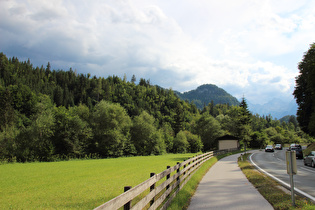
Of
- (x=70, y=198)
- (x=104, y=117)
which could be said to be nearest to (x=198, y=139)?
(x=104, y=117)

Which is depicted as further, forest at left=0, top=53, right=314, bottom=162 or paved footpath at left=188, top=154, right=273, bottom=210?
forest at left=0, top=53, right=314, bottom=162

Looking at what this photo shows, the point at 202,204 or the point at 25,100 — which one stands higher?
the point at 25,100

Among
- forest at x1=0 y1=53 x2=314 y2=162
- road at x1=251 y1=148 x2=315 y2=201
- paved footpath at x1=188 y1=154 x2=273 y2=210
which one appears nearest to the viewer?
paved footpath at x1=188 y1=154 x2=273 y2=210

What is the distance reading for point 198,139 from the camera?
80375 millimetres

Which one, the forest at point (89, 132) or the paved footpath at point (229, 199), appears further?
the forest at point (89, 132)

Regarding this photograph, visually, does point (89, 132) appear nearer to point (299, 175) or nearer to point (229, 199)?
point (299, 175)

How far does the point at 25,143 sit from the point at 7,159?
4440mm

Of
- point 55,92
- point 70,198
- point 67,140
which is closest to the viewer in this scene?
point 70,198

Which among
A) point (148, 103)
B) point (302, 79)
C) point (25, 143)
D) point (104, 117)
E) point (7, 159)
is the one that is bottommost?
point (7, 159)

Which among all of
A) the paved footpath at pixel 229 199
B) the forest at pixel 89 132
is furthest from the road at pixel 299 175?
the forest at pixel 89 132

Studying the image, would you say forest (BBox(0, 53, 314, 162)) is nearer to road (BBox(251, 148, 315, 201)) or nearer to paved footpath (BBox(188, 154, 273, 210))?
road (BBox(251, 148, 315, 201))

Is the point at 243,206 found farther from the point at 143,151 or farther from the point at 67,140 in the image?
the point at 143,151

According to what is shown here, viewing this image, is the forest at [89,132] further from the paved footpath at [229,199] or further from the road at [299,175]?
the paved footpath at [229,199]

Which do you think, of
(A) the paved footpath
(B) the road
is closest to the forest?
(B) the road
